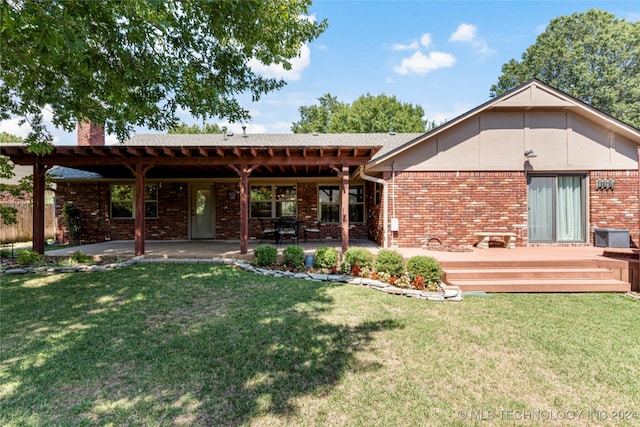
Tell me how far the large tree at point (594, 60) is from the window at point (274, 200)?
26.5m

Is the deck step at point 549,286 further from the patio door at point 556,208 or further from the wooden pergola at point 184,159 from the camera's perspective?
the wooden pergola at point 184,159

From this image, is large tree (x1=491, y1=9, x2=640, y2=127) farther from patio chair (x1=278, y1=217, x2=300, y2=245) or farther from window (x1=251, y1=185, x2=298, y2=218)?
patio chair (x1=278, y1=217, x2=300, y2=245)

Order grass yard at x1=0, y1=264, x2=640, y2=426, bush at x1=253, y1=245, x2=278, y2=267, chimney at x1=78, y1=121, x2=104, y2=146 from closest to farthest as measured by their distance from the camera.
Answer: grass yard at x1=0, y1=264, x2=640, y2=426
bush at x1=253, y1=245, x2=278, y2=267
chimney at x1=78, y1=121, x2=104, y2=146

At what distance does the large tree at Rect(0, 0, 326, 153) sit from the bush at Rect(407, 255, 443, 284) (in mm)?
5367

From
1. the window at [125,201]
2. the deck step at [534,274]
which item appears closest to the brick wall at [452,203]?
the deck step at [534,274]

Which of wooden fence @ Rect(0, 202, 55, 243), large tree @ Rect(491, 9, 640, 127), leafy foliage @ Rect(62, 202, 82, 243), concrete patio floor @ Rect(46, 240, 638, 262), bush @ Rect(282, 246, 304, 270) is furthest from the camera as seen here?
large tree @ Rect(491, 9, 640, 127)

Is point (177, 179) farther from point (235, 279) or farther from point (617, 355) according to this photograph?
point (617, 355)

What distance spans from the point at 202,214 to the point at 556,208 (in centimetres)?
1207

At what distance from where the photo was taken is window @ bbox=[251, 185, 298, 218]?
39.5 feet

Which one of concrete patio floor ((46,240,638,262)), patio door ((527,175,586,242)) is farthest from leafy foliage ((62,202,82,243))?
patio door ((527,175,586,242))

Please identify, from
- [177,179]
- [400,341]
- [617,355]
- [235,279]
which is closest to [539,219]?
[617,355]

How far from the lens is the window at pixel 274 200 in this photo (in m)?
12.1

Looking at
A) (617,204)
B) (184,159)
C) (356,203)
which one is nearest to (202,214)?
(184,159)

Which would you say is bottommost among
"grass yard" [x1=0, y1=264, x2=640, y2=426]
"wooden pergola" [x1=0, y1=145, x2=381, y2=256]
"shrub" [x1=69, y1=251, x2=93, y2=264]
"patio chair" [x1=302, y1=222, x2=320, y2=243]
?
"grass yard" [x1=0, y1=264, x2=640, y2=426]
